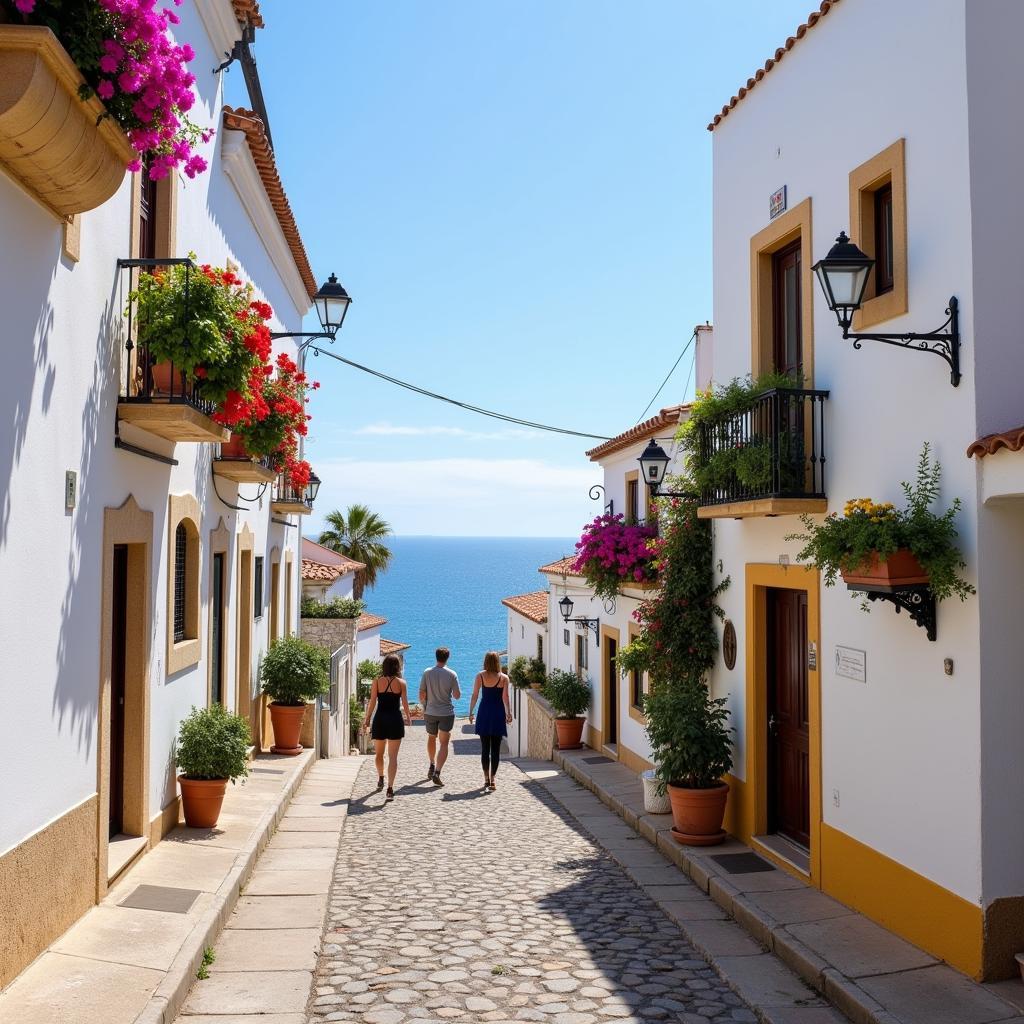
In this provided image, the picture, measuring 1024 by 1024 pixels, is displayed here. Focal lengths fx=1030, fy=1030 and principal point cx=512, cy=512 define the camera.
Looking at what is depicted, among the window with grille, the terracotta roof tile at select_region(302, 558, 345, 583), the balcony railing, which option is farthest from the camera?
the terracotta roof tile at select_region(302, 558, 345, 583)

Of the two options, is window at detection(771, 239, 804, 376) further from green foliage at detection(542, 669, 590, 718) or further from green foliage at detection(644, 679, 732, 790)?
green foliage at detection(542, 669, 590, 718)

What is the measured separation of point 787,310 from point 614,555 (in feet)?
17.3

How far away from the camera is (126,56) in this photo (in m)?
5.05

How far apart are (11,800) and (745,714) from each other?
648 cm

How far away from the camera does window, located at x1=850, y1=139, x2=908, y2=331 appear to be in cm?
683

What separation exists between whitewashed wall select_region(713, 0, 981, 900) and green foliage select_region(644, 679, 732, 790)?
170 centimetres

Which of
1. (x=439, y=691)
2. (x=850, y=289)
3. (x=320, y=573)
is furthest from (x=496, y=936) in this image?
(x=320, y=573)

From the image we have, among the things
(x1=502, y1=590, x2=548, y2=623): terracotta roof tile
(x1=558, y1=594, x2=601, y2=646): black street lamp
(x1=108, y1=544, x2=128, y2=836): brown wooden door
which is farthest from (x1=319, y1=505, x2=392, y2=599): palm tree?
(x1=108, y1=544, x2=128, y2=836): brown wooden door

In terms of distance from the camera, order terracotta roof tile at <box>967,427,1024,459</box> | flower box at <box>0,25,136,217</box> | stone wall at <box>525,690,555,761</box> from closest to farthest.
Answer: flower box at <box>0,25,136,217</box>
terracotta roof tile at <box>967,427,1024,459</box>
stone wall at <box>525,690,555,761</box>

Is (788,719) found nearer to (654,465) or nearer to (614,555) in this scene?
(654,465)

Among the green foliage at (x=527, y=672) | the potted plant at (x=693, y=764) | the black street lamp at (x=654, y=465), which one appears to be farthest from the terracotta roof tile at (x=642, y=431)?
the green foliage at (x=527, y=672)

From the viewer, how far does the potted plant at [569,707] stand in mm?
17750

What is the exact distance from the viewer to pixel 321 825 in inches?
420

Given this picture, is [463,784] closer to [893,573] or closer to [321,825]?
[321,825]
